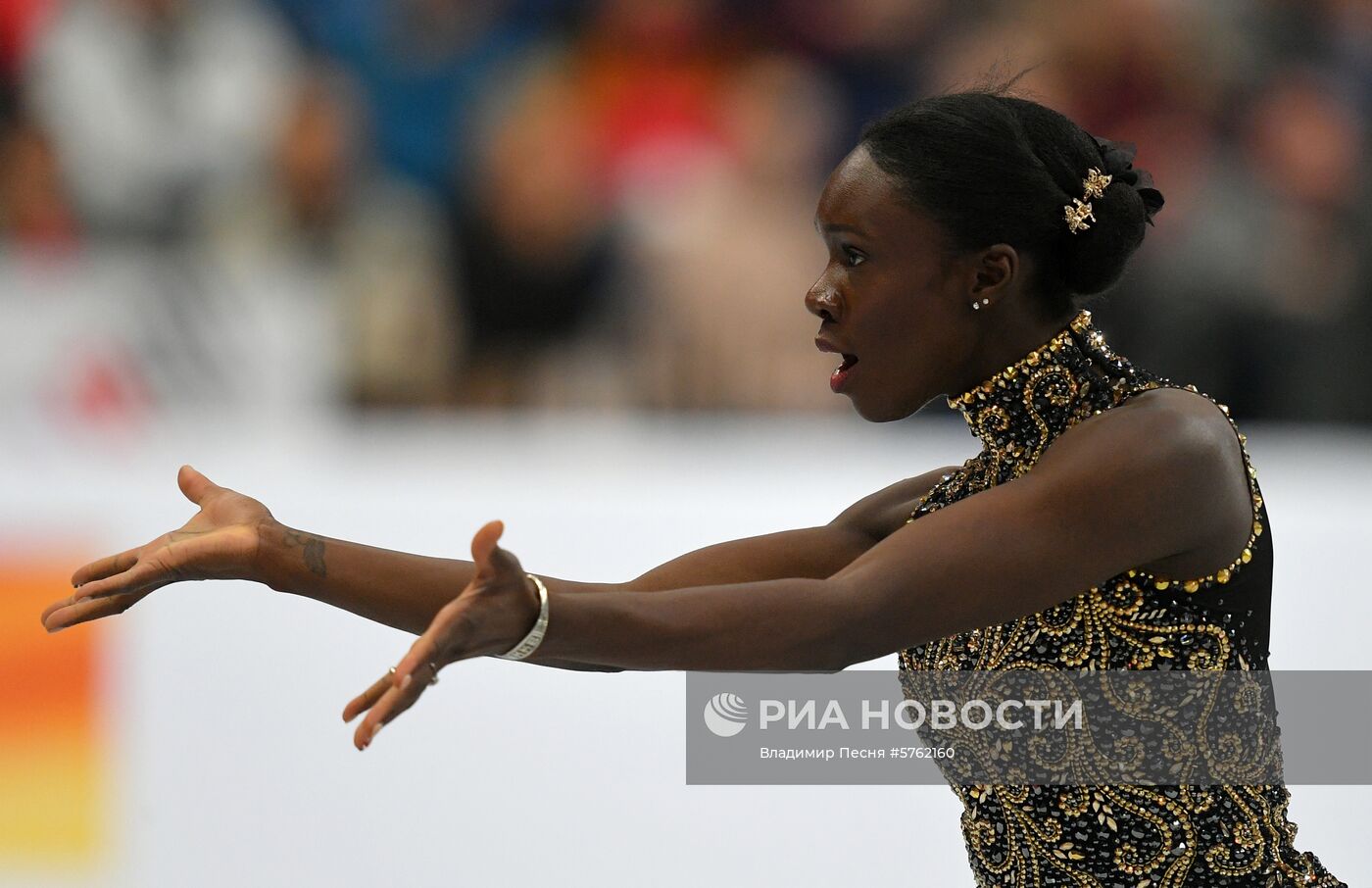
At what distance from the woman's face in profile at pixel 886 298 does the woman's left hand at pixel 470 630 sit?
0.56m

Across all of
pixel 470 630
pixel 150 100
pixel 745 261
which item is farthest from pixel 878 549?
pixel 150 100

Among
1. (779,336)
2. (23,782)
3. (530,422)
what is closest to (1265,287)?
(779,336)

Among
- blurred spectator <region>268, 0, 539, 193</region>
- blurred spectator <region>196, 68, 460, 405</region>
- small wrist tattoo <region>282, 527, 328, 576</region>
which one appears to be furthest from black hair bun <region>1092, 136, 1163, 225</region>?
blurred spectator <region>268, 0, 539, 193</region>

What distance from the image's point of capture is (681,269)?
4926 millimetres

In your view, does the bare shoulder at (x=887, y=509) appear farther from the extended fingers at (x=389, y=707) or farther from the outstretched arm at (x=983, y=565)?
the extended fingers at (x=389, y=707)

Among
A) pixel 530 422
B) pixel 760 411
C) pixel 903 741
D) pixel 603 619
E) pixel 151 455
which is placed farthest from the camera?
pixel 760 411

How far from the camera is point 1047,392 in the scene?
192 centimetres

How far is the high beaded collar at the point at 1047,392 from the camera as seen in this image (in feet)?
6.23

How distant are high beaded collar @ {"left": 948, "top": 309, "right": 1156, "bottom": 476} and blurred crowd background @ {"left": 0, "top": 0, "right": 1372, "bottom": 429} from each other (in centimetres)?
270

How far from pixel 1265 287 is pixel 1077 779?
348cm

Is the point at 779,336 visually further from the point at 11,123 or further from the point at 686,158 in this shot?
the point at 11,123

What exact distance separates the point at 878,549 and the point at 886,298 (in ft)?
1.09

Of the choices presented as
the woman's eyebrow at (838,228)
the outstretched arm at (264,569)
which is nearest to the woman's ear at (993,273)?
the woman's eyebrow at (838,228)

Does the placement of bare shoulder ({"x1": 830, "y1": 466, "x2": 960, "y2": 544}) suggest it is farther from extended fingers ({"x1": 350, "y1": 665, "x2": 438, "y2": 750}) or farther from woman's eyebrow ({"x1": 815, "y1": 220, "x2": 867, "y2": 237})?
extended fingers ({"x1": 350, "y1": 665, "x2": 438, "y2": 750})
